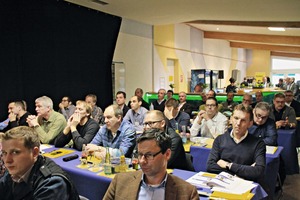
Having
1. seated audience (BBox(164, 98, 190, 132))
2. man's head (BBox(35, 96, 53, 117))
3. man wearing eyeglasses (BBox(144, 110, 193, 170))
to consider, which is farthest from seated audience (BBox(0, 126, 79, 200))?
seated audience (BBox(164, 98, 190, 132))

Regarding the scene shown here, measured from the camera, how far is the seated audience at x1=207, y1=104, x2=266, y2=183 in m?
2.65

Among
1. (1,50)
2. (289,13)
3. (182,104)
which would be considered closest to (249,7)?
(289,13)

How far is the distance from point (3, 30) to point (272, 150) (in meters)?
5.18

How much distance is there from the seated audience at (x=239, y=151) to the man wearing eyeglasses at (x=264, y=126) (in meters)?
1.09

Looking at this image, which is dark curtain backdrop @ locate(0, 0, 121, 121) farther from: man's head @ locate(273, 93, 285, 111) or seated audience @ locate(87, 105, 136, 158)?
man's head @ locate(273, 93, 285, 111)

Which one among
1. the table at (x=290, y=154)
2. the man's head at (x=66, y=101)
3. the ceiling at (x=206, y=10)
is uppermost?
the ceiling at (x=206, y=10)

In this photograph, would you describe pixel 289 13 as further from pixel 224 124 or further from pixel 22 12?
pixel 22 12

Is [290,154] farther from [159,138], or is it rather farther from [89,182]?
[159,138]

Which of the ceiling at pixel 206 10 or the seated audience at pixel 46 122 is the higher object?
the ceiling at pixel 206 10

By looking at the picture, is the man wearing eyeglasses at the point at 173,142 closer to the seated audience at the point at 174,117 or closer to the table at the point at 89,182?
the table at the point at 89,182

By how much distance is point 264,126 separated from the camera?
154 inches

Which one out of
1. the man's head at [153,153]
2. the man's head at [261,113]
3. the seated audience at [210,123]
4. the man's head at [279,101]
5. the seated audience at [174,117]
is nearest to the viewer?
the man's head at [153,153]

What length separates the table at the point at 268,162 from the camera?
3119mm

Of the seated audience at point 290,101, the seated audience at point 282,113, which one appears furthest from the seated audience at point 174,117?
the seated audience at point 290,101
